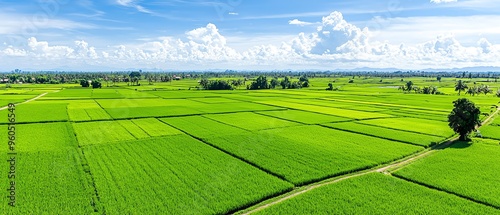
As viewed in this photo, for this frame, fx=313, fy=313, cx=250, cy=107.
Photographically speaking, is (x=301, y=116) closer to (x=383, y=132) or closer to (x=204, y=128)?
(x=383, y=132)

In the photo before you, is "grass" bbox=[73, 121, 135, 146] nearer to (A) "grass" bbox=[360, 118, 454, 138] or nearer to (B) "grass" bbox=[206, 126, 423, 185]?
(B) "grass" bbox=[206, 126, 423, 185]

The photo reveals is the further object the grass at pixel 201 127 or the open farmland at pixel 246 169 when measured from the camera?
the grass at pixel 201 127

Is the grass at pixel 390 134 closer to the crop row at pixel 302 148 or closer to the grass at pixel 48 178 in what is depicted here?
the crop row at pixel 302 148

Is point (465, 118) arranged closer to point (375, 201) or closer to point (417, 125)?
point (417, 125)

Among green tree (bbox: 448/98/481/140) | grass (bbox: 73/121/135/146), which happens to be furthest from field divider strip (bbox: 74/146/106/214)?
green tree (bbox: 448/98/481/140)

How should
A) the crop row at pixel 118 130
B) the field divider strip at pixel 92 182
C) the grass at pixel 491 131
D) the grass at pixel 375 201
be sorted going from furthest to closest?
1. the grass at pixel 491 131
2. the crop row at pixel 118 130
3. the grass at pixel 375 201
4. the field divider strip at pixel 92 182

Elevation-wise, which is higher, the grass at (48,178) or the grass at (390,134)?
the grass at (390,134)

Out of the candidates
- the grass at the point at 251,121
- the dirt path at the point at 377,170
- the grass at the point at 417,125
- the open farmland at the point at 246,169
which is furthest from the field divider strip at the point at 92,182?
the grass at the point at 417,125
